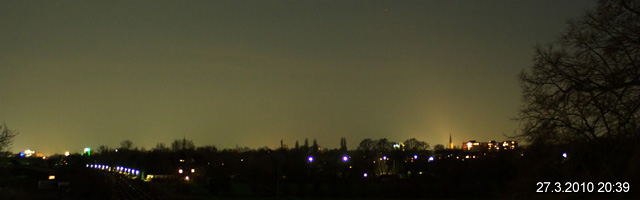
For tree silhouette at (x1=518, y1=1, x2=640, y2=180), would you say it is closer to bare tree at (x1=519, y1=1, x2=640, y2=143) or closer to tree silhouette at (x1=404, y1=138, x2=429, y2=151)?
bare tree at (x1=519, y1=1, x2=640, y2=143)

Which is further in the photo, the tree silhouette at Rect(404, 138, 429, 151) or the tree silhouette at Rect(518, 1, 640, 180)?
the tree silhouette at Rect(404, 138, 429, 151)

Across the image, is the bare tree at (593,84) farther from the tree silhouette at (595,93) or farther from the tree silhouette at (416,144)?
the tree silhouette at (416,144)

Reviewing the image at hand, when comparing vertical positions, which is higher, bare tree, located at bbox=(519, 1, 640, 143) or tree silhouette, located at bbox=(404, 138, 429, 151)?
tree silhouette, located at bbox=(404, 138, 429, 151)

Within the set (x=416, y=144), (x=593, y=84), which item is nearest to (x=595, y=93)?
(x=593, y=84)

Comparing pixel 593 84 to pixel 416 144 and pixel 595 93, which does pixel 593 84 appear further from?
pixel 416 144

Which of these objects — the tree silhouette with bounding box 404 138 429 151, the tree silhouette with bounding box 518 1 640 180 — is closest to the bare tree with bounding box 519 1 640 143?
the tree silhouette with bounding box 518 1 640 180

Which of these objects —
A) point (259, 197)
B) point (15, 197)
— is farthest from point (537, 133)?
point (259, 197)

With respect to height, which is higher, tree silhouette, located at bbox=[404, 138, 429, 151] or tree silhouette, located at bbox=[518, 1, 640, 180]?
tree silhouette, located at bbox=[404, 138, 429, 151]

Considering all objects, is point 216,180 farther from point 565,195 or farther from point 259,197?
point 565,195

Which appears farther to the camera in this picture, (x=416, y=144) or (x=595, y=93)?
(x=416, y=144)

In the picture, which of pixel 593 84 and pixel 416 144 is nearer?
pixel 593 84

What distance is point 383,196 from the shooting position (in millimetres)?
66750

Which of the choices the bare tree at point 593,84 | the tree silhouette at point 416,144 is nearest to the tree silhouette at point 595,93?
the bare tree at point 593,84

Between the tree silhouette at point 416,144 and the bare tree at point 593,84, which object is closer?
the bare tree at point 593,84
